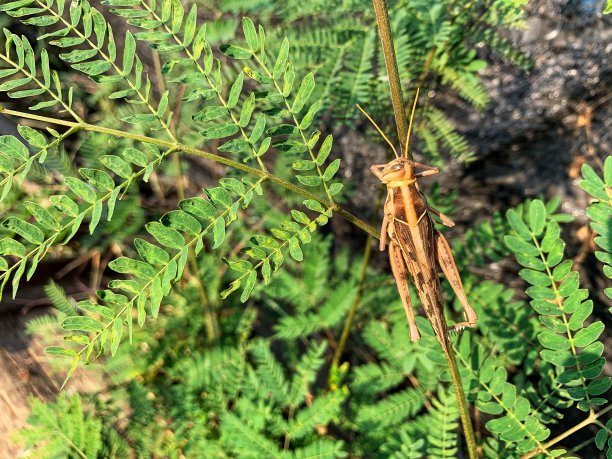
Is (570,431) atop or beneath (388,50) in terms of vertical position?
beneath

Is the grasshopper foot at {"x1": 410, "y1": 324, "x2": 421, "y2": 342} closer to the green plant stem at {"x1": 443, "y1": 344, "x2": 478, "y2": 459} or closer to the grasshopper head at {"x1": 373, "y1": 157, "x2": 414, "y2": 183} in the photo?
the green plant stem at {"x1": 443, "y1": 344, "x2": 478, "y2": 459}

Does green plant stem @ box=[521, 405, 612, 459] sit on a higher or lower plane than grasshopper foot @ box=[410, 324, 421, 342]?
lower

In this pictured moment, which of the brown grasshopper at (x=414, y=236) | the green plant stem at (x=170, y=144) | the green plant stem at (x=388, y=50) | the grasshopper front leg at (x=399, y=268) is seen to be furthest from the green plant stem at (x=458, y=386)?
the green plant stem at (x=388, y=50)

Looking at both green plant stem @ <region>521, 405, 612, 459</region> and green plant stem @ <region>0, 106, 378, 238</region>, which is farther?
green plant stem @ <region>521, 405, 612, 459</region>

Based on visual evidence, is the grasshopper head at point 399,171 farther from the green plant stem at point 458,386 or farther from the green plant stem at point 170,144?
the green plant stem at point 458,386

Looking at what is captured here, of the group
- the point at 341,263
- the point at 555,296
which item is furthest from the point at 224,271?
the point at 555,296

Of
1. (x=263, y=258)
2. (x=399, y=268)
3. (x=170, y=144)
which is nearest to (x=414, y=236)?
(x=399, y=268)

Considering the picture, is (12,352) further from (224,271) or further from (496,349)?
(496,349)

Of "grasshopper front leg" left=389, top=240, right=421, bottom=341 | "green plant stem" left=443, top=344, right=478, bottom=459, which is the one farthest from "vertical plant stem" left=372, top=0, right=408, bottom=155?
"green plant stem" left=443, top=344, right=478, bottom=459

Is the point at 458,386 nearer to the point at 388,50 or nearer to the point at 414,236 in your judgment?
the point at 414,236
